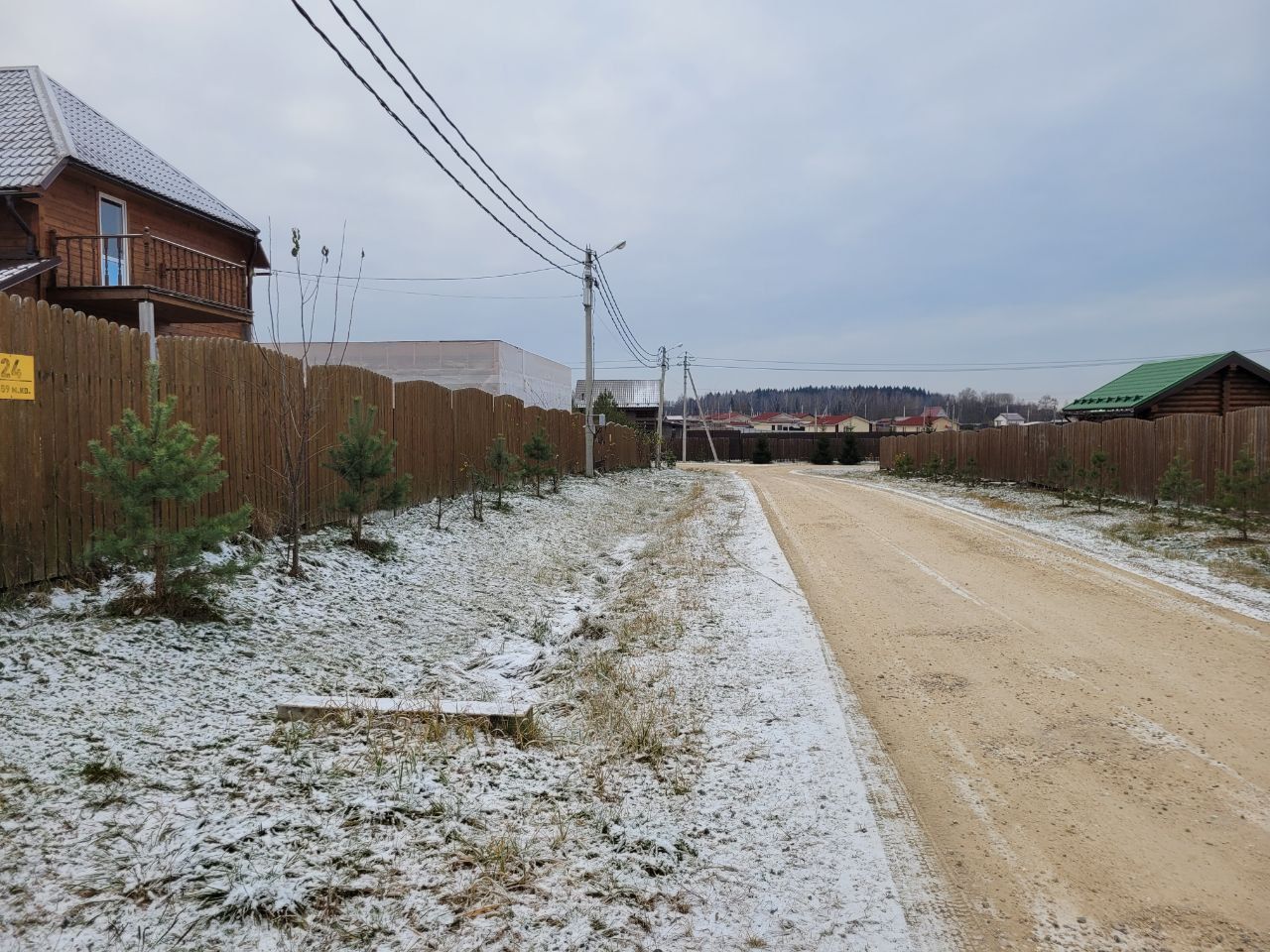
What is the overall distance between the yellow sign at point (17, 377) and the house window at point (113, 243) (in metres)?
13.6

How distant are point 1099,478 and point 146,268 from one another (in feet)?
69.1

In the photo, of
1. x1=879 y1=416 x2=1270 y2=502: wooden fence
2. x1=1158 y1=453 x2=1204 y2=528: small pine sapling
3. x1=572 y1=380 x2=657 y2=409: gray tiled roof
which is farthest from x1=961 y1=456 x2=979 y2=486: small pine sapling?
x1=572 y1=380 x2=657 y2=409: gray tiled roof

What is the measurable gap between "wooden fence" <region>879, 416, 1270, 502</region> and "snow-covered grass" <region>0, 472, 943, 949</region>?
39.8 ft

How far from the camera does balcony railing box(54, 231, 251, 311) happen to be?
1609cm

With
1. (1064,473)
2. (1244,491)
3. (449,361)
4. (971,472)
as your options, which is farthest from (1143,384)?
(449,361)

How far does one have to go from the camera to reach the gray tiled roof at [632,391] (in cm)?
7169

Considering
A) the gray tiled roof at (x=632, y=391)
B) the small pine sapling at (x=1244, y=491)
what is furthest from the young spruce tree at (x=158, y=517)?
the gray tiled roof at (x=632, y=391)

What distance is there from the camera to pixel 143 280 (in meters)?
17.6

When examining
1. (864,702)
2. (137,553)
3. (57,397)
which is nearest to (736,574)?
(864,702)

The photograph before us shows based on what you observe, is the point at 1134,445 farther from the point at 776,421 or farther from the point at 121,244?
the point at 776,421

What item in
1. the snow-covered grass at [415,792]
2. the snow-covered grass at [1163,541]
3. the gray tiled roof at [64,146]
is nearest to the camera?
the snow-covered grass at [415,792]

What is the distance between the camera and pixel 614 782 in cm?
393

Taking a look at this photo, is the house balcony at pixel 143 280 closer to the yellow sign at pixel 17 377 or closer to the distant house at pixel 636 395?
the yellow sign at pixel 17 377

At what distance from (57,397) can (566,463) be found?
705 inches
